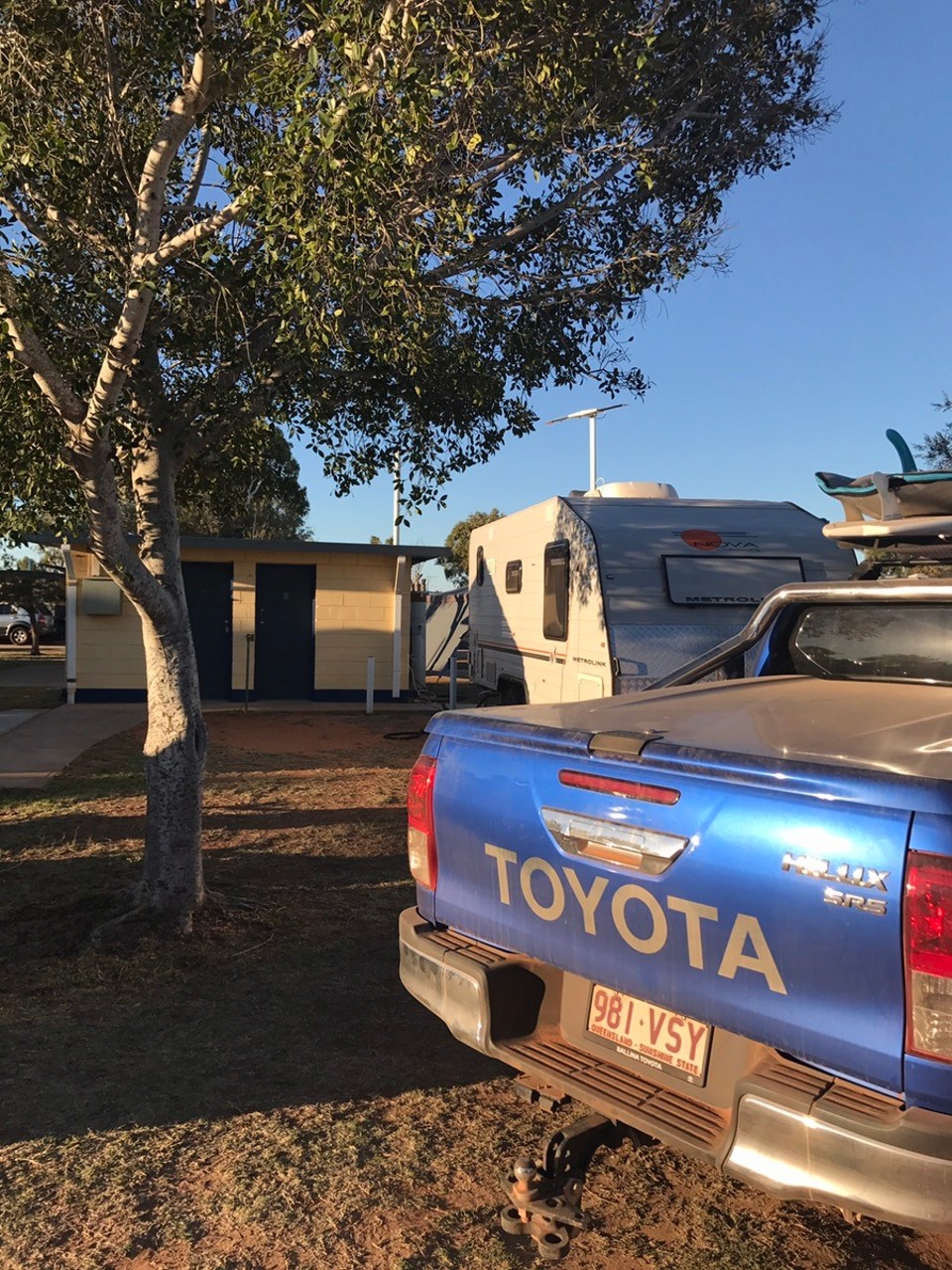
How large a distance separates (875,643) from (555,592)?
19.3ft

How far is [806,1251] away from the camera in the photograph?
116 inches

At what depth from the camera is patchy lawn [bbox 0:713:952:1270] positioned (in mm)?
2932

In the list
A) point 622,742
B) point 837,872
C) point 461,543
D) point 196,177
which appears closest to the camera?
point 837,872

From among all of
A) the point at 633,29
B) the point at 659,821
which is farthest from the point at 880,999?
the point at 633,29

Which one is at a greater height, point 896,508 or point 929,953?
point 896,508

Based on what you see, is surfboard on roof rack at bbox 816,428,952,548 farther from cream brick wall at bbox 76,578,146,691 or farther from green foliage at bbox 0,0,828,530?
cream brick wall at bbox 76,578,146,691

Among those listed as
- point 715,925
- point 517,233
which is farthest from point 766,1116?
point 517,233

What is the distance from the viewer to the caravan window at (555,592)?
9.55 meters

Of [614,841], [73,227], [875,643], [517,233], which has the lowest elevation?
[614,841]

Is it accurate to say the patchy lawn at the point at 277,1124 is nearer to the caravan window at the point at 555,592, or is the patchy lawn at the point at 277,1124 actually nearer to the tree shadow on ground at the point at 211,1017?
the tree shadow on ground at the point at 211,1017

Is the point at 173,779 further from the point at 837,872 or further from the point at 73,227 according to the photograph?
the point at 837,872

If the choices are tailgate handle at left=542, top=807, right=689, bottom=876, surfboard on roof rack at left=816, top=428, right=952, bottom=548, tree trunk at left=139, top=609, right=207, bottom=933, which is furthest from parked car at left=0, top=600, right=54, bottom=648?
tailgate handle at left=542, top=807, right=689, bottom=876

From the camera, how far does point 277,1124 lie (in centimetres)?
359

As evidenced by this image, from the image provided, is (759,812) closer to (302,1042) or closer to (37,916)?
(302,1042)
